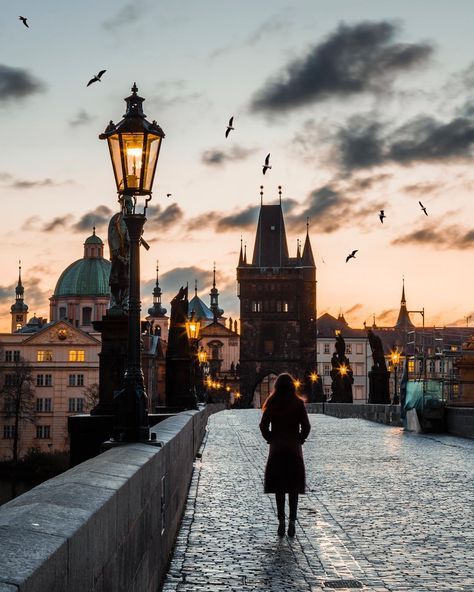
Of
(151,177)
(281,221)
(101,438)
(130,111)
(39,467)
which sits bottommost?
(39,467)

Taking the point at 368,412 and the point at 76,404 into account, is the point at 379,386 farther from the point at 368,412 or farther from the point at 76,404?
the point at 76,404

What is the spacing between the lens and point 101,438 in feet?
56.6

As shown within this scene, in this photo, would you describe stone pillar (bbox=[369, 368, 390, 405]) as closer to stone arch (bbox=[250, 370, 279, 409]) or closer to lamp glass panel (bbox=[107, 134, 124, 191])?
lamp glass panel (bbox=[107, 134, 124, 191])

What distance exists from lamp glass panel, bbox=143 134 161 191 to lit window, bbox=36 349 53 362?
105111 millimetres

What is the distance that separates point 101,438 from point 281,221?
14669 centimetres

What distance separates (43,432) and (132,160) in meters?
104

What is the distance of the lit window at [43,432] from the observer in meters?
111

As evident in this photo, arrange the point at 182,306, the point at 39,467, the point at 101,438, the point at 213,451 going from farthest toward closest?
the point at 39,467
the point at 182,306
the point at 213,451
the point at 101,438

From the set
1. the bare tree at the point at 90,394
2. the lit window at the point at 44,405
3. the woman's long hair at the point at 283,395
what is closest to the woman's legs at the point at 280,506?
the woman's long hair at the point at 283,395

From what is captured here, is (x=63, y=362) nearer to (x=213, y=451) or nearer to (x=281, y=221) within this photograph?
(x=281, y=221)

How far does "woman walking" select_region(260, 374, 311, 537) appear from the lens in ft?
37.5

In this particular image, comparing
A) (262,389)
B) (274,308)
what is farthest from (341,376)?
(262,389)

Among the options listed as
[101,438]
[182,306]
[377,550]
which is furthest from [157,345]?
[377,550]

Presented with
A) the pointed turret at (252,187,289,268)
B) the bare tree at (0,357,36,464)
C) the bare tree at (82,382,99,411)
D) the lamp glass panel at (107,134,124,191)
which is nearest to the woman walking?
the lamp glass panel at (107,134,124,191)
